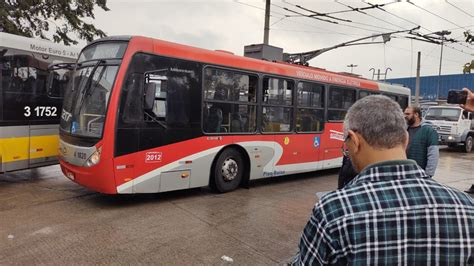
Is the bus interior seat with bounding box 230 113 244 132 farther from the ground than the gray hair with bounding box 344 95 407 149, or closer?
closer

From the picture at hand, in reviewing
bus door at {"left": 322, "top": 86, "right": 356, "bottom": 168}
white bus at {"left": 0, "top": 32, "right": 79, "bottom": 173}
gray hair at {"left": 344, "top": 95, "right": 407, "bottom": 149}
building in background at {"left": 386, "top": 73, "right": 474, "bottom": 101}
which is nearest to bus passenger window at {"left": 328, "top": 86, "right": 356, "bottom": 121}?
bus door at {"left": 322, "top": 86, "right": 356, "bottom": 168}

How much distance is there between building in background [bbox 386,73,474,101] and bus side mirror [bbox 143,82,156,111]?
37.7 metres

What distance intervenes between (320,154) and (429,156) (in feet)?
17.0

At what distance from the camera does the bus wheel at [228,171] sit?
7516mm

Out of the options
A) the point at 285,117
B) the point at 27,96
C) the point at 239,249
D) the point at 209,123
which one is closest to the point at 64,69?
the point at 27,96

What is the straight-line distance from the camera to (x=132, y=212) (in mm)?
6199

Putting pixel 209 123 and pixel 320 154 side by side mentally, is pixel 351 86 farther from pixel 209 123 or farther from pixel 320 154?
pixel 209 123

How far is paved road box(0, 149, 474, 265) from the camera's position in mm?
4512

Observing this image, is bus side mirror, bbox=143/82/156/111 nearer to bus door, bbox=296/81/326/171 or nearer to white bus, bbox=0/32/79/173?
white bus, bbox=0/32/79/173

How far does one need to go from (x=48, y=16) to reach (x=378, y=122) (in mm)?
19588

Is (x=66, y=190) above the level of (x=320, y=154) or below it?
below

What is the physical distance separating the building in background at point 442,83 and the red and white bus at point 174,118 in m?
34.9

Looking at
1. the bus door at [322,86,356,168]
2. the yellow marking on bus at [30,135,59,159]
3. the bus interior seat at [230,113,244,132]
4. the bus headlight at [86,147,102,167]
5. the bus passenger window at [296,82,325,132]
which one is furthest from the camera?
the bus door at [322,86,356,168]

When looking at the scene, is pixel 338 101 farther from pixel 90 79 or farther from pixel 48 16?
pixel 48 16
